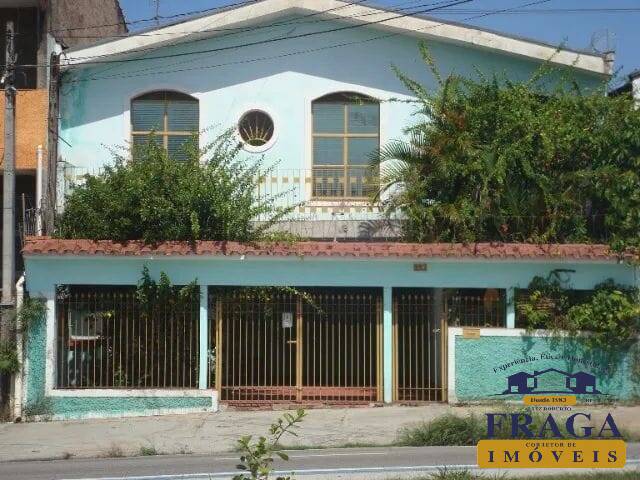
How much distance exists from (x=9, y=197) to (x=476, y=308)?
7.93 metres

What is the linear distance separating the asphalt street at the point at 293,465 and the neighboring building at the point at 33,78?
234 inches

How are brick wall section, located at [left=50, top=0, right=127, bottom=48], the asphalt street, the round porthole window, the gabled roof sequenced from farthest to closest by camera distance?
brick wall section, located at [left=50, top=0, right=127, bottom=48] < the round porthole window < the gabled roof < the asphalt street

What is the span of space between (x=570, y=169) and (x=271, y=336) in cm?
595

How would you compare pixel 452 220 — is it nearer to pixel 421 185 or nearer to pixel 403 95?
pixel 421 185

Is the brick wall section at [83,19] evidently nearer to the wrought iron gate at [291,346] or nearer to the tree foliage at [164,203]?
the tree foliage at [164,203]

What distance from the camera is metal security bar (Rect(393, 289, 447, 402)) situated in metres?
13.5

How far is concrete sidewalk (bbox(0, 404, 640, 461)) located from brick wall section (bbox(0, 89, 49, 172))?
510 cm

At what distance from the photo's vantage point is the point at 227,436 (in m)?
11.6

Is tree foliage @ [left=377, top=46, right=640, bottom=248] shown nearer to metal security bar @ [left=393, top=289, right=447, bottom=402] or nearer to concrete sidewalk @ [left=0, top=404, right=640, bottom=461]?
metal security bar @ [left=393, top=289, right=447, bottom=402]

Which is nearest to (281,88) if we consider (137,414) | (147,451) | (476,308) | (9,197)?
(9,197)

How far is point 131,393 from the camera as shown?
13.1 m

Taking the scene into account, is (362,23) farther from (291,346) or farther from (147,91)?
(291,346)

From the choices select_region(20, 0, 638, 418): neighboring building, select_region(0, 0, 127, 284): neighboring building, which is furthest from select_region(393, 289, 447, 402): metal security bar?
select_region(0, 0, 127, 284): neighboring building

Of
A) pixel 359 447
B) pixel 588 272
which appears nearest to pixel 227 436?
pixel 359 447
